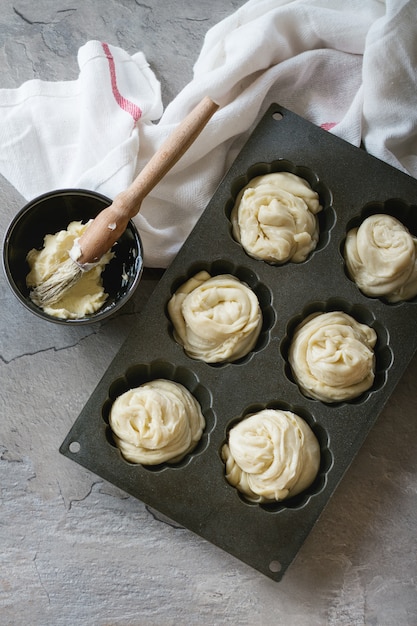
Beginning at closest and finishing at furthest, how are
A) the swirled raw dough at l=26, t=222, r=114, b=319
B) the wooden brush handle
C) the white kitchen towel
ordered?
the wooden brush handle → the swirled raw dough at l=26, t=222, r=114, b=319 → the white kitchen towel

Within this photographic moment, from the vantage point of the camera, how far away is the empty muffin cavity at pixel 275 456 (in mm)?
1731

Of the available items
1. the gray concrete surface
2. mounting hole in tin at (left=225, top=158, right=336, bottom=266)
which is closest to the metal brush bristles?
the gray concrete surface

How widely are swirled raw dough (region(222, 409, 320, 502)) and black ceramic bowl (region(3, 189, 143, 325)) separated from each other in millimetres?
438

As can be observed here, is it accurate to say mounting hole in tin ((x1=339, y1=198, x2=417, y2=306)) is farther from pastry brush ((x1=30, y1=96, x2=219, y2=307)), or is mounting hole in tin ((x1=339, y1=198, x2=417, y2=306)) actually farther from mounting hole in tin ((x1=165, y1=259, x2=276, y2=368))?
pastry brush ((x1=30, y1=96, x2=219, y2=307))

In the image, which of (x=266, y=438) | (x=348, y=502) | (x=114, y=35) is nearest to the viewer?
(x=266, y=438)

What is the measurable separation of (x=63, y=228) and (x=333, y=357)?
772mm

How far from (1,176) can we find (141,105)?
0.44 meters

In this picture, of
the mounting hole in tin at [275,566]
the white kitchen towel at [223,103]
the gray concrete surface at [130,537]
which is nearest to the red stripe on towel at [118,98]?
the white kitchen towel at [223,103]

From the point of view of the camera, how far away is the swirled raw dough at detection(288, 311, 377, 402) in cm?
177

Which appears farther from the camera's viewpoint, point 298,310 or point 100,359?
point 100,359

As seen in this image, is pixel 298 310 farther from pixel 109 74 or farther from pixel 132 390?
pixel 109 74

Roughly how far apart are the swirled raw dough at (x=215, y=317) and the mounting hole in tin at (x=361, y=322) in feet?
0.31

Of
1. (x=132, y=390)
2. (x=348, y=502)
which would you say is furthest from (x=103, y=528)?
(x=348, y=502)

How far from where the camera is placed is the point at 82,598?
1891 mm
